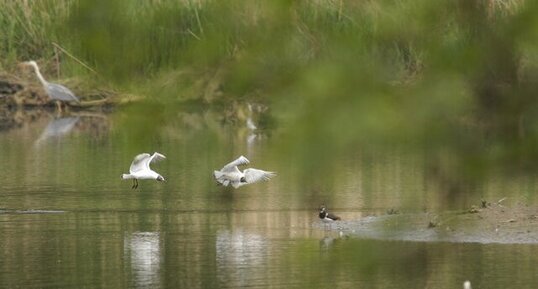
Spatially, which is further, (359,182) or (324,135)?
(359,182)

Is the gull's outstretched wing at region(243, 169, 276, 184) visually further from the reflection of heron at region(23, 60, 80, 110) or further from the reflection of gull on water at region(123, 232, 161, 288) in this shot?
the reflection of heron at region(23, 60, 80, 110)

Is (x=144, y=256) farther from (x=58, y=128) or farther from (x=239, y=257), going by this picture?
(x=58, y=128)

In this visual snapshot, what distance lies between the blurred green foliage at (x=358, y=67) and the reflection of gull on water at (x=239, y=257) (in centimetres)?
935

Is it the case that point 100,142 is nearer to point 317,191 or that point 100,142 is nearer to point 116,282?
point 116,282

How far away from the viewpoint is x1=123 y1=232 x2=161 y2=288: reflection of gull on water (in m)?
12.5

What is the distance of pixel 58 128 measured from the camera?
1289 inches

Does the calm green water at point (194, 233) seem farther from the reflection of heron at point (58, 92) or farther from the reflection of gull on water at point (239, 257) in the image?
the reflection of heron at point (58, 92)

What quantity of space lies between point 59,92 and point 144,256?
2216 cm

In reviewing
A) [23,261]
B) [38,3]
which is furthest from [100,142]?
[38,3]

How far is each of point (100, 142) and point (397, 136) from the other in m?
26.0

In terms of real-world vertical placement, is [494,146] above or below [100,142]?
below

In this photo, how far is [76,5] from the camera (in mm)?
2365

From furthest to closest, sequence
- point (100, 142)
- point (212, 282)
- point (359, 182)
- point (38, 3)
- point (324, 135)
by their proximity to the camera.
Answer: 1. point (100, 142)
2. point (359, 182)
3. point (212, 282)
4. point (38, 3)
5. point (324, 135)

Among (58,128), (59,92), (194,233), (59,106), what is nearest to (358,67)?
(194,233)
